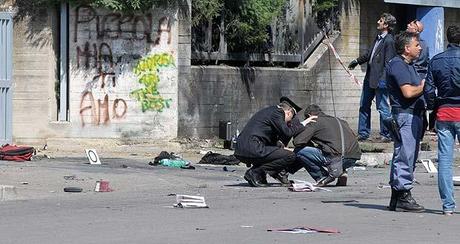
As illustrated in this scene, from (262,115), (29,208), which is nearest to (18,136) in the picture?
(262,115)

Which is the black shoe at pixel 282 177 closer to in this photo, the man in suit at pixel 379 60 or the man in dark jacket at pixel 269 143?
the man in dark jacket at pixel 269 143

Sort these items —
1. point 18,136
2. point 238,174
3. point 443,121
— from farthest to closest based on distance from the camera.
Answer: point 18,136, point 238,174, point 443,121

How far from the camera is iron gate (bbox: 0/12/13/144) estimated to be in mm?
19109

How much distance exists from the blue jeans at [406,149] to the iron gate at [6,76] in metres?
8.40

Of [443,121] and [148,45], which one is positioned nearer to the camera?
[443,121]

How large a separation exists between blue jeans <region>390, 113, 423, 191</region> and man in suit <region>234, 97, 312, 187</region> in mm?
3170

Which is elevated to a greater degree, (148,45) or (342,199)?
(148,45)

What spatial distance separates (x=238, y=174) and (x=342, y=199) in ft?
12.4

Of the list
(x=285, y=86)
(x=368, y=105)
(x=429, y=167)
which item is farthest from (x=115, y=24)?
(x=429, y=167)

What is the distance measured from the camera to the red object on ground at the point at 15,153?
59.5 feet

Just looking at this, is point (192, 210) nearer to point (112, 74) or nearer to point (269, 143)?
point (269, 143)

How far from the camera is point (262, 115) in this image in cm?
1573

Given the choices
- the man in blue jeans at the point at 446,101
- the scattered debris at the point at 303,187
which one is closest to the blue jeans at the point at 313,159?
the scattered debris at the point at 303,187

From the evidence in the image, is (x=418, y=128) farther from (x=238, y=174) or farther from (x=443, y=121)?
(x=238, y=174)
